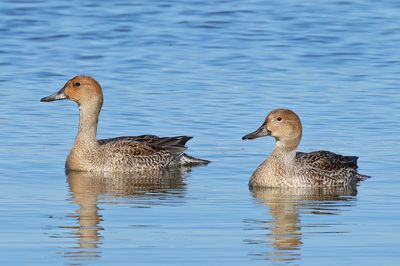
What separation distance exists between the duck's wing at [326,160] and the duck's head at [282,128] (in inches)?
13.1

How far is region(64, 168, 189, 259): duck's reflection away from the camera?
480 inches

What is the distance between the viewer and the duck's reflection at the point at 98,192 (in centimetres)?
1219

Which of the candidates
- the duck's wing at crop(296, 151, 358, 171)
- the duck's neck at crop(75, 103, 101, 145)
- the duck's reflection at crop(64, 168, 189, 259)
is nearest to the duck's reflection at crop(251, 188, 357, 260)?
the duck's wing at crop(296, 151, 358, 171)

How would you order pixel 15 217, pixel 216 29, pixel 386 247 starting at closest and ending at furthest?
pixel 386 247
pixel 15 217
pixel 216 29

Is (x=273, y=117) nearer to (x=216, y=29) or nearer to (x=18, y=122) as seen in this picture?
(x=18, y=122)

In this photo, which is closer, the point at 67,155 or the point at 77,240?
the point at 77,240

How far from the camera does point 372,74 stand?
77.2ft

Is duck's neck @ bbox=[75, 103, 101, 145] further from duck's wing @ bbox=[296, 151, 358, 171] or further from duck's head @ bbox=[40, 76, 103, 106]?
duck's wing @ bbox=[296, 151, 358, 171]

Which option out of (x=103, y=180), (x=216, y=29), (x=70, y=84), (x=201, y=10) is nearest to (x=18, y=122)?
(x=70, y=84)

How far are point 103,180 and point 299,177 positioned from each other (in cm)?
234

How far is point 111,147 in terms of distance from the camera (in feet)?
57.5

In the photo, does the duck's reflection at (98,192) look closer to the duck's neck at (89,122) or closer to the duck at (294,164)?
the duck's neck at (89,122)

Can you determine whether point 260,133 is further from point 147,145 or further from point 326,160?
point 147,145

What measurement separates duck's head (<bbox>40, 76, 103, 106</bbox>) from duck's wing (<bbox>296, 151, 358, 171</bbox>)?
9.24ft
